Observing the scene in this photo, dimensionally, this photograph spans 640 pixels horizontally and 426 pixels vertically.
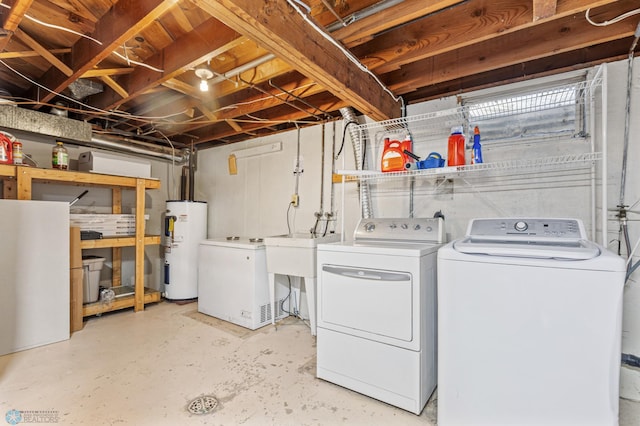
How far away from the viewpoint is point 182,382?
1.97 meters

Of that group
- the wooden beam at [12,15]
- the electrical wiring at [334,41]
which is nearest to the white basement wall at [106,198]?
the wooden beam at [12,15]

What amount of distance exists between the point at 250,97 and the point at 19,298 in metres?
2.56

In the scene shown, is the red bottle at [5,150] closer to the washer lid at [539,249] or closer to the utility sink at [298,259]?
the utility sink at [298,259]

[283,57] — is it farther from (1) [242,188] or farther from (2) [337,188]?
(1) [242,188]

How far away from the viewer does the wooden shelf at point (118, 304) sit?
302cm

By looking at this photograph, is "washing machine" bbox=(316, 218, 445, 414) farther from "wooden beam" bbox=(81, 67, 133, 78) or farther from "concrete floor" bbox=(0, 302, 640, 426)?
"wooden beam" bbox=(81, 67, 133, 78)

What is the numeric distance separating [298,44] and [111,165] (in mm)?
2784

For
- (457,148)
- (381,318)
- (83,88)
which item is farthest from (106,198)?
(457,148)

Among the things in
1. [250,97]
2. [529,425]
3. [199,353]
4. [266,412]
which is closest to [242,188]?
[250,97]

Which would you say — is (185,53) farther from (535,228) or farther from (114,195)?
(114,195)

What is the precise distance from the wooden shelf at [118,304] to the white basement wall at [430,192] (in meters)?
1.08

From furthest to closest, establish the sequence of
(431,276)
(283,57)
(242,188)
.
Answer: (242,188) < (431,276) < (283,57)

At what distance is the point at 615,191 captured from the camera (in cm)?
192

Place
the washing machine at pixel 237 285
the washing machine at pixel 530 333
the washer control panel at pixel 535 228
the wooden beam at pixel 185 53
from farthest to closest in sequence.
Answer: the washing machine at pixel 237 285
the wooden beam at pixel 185 53
the washer control panel at pixel 535 228
the washing machine at pixel 530 333
